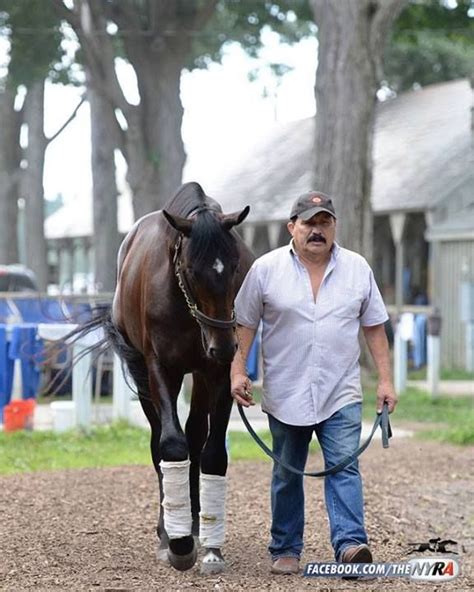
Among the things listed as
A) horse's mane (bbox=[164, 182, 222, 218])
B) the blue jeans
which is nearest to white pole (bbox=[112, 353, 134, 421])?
horse's mane (bbox=[164, 182, 222, 218])

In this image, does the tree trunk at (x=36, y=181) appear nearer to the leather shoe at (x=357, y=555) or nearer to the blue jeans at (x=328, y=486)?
the blue jeans at (x=328, y=486)

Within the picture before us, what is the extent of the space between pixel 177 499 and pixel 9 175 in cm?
2903

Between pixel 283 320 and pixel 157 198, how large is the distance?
566 inches

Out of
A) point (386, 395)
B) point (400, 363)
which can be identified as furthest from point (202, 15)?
point (386, 395)

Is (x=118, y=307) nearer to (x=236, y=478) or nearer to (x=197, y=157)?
(x=236, y=478)

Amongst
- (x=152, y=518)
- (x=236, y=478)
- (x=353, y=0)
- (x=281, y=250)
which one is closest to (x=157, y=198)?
(x=353, y=0)

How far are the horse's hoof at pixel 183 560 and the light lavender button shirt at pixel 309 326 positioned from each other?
2.77ft

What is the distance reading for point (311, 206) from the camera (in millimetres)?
6406

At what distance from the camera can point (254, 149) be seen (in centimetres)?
3694

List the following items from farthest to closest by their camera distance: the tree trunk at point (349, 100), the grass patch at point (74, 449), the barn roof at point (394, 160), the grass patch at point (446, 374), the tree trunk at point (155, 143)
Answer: the barn roof at point (394, 160), the grass patch at point (446, 374), the tree trunk at point (155, 143), the tree trunk at point (349, 100), the grass patch at point (74, 449)

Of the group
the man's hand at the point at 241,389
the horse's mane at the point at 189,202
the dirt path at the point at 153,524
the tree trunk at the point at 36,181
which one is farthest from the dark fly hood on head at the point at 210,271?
the tree trunk at the point at 36,181

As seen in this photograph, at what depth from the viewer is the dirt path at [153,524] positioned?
6324 mm

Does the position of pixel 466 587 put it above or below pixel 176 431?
below

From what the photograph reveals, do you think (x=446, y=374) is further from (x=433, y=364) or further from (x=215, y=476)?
(x=215, y=476)
